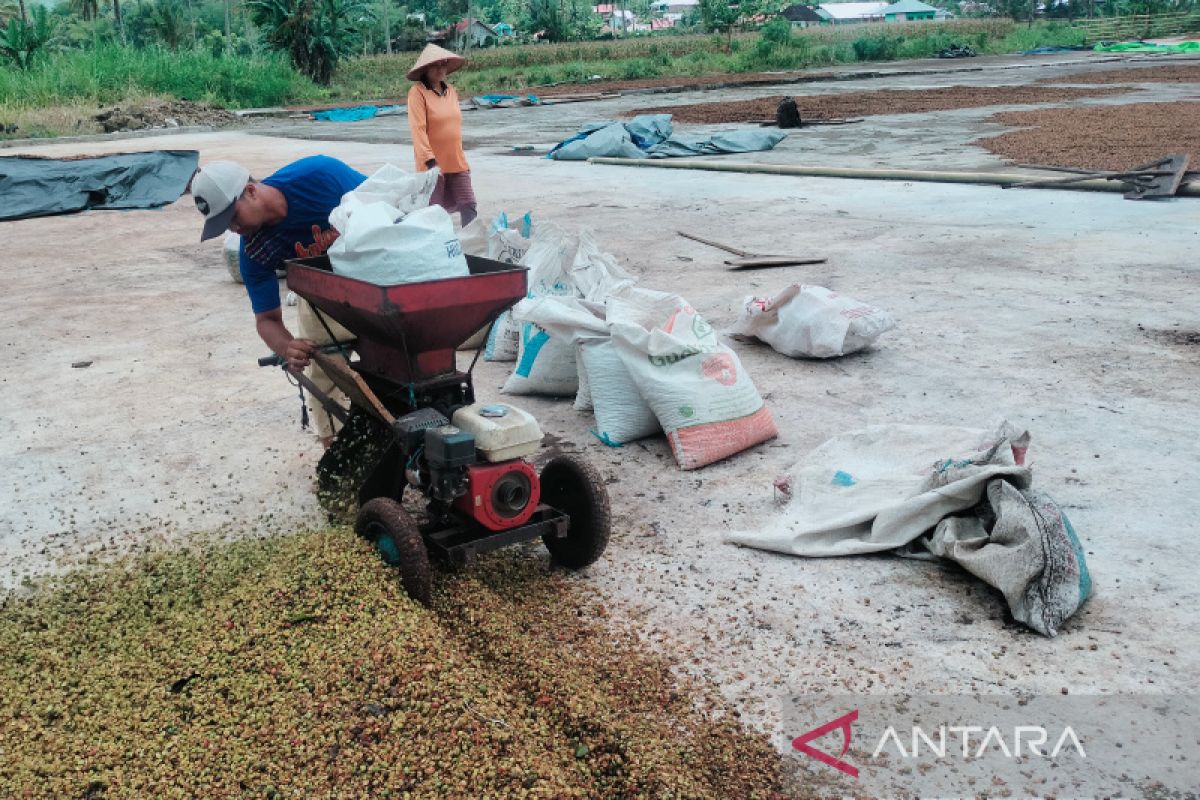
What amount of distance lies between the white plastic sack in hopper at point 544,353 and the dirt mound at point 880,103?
13.5 m

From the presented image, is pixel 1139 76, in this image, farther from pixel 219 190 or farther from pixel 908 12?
pixel 908 12

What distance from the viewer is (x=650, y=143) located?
1368cm

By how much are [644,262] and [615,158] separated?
6.32m

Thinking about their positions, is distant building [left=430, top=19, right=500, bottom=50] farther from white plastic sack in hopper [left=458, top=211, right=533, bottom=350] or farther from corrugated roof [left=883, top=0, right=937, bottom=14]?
white plastic sack in hopper [left=458, top=211, right=533, bottom=350]

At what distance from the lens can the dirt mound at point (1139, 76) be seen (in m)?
21.0

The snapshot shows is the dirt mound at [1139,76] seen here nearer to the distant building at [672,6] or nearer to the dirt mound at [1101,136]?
the dirt mound at [1101,136]

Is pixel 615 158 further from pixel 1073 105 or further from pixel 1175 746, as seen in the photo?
pixel 1175 746

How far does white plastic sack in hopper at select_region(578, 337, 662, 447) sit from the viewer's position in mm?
4090

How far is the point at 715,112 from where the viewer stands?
736 inches

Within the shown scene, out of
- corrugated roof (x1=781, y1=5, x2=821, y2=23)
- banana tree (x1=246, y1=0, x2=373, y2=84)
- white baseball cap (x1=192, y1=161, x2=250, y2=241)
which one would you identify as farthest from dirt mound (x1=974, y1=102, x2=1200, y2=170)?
corrugated roof (x1=781, y1=5, x2=821, y2=23)

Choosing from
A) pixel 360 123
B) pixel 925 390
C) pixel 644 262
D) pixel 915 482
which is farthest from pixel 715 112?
pixel 915 482

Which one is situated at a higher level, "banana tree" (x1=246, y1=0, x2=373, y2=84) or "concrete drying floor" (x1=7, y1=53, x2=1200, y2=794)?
"banana tree" (x1=246, y1=0, x2=373, y2=84)

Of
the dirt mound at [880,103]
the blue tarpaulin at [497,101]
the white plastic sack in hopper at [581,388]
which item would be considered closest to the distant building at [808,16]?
the blue tarpaulin at [497,101]

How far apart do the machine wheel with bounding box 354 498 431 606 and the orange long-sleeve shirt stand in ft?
13.9
